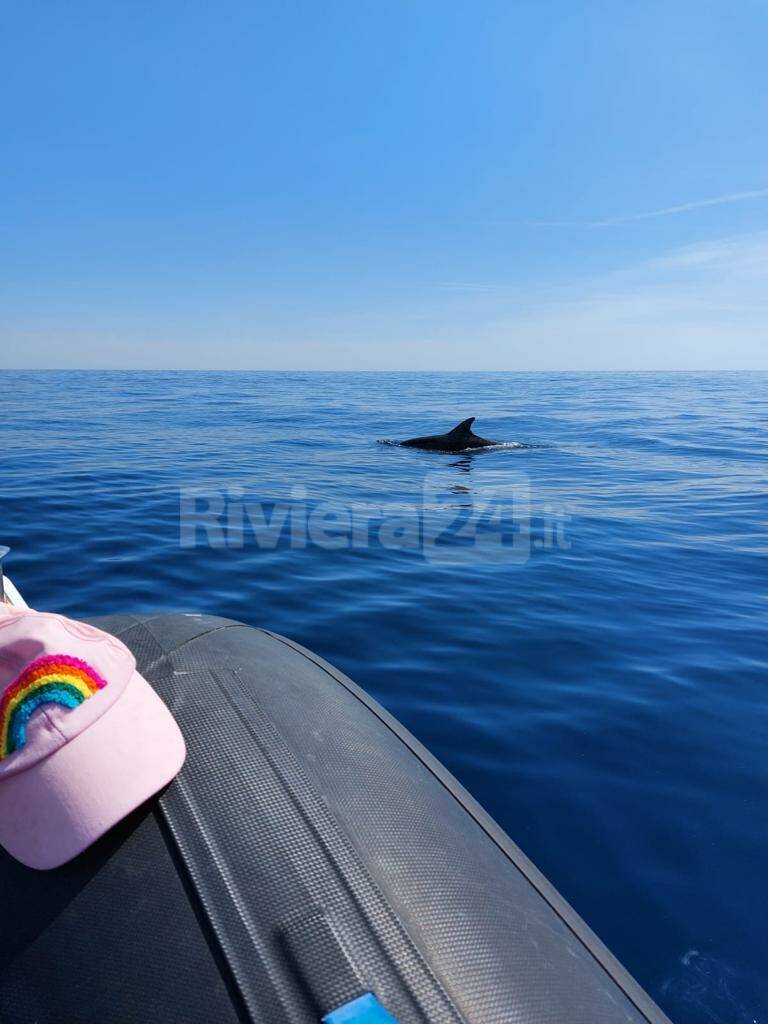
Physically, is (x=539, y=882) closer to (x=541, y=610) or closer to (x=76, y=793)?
(x=76, y=793)

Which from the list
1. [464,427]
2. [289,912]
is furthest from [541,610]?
[464,427]

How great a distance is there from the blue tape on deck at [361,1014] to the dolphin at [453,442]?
1797 centimetres

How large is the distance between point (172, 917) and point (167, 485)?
40.8 ft

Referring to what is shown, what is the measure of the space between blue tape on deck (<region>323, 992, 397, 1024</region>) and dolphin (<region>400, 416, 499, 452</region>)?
18.0 metres

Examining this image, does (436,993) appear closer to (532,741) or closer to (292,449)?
(532,741)

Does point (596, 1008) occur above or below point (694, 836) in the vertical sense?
above

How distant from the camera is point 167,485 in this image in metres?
13.5

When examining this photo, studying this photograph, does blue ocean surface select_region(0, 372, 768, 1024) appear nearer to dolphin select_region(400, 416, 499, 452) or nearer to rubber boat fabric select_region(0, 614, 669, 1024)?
rubber boat fabric select_region(0, 614, 669, 1024)

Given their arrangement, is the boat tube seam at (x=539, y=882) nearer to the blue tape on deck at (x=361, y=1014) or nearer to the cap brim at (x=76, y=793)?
the blue tape on deck at (x=361, y=1014)

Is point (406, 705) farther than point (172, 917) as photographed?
Yes

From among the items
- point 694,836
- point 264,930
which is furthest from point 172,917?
point 694,836

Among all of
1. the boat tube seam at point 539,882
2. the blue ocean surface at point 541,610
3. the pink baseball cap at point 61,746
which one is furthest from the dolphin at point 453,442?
the pink baseball cap at point 61,746

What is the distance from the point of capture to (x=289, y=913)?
67.2 inches

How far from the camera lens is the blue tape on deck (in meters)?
1.46
